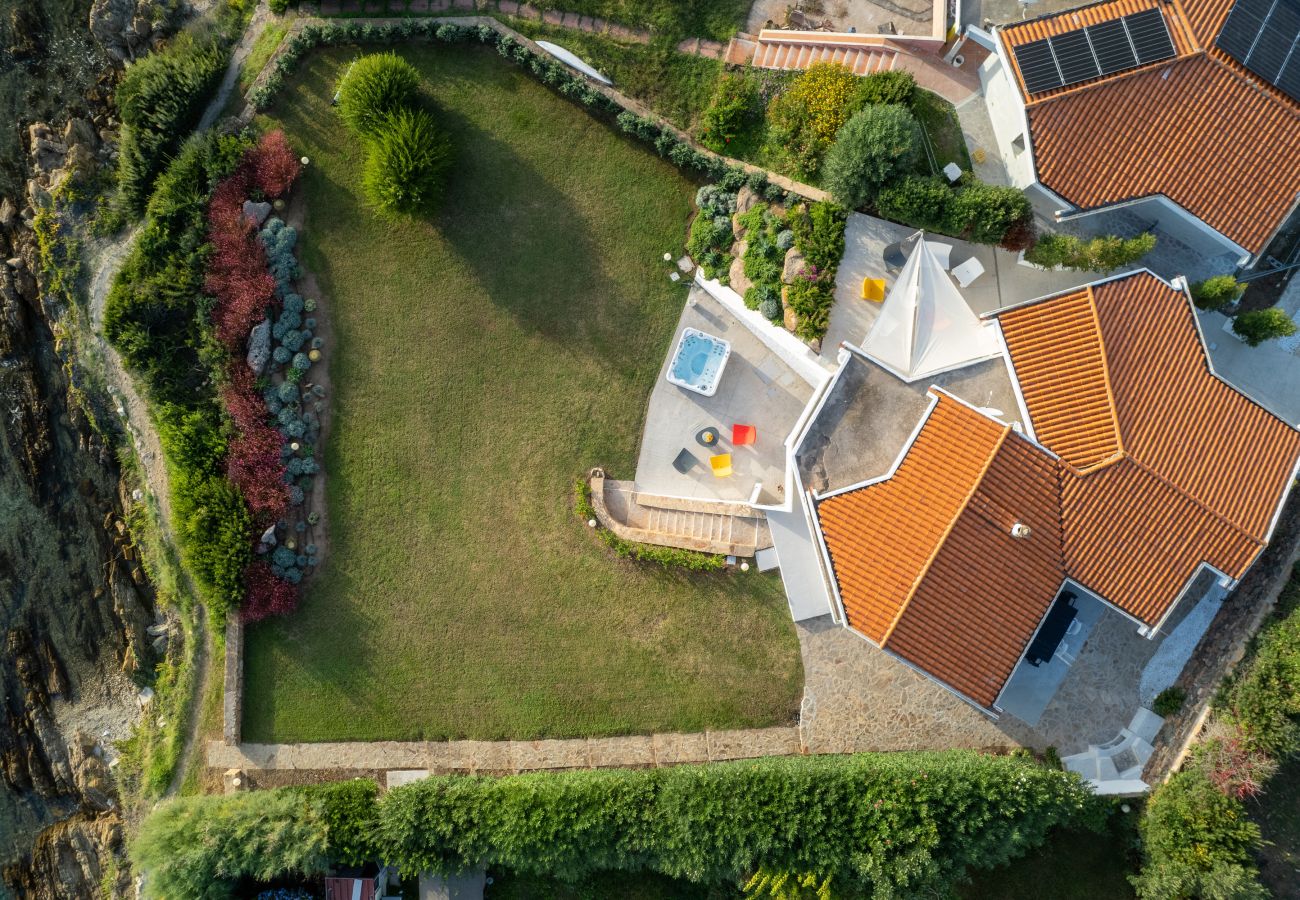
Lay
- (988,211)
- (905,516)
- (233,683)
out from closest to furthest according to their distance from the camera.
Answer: (905,516), (988,211), (233,683)

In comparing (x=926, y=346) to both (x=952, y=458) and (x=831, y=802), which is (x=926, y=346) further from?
(x=831, y=802)

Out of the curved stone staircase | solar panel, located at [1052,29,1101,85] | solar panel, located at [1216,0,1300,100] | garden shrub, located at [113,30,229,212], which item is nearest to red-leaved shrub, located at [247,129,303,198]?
garden shrub, located at [113,30,229,212]

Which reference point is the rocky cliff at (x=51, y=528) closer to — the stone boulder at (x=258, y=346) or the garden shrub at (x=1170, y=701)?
the stone boulder at (x=258, y=346)

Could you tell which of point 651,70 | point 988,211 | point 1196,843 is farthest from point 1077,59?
point 1196,843

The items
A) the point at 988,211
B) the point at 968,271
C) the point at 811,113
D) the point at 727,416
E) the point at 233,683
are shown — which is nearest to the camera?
the point at 988,211

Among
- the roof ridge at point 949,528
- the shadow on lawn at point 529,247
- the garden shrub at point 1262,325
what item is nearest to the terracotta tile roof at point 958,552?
the roof ridge at point 949,528

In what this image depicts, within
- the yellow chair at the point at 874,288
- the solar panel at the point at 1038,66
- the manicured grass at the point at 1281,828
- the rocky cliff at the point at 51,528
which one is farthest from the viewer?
the rocky cliff at the point at 51,528

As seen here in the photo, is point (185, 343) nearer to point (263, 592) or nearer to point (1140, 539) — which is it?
point (263, 592)
